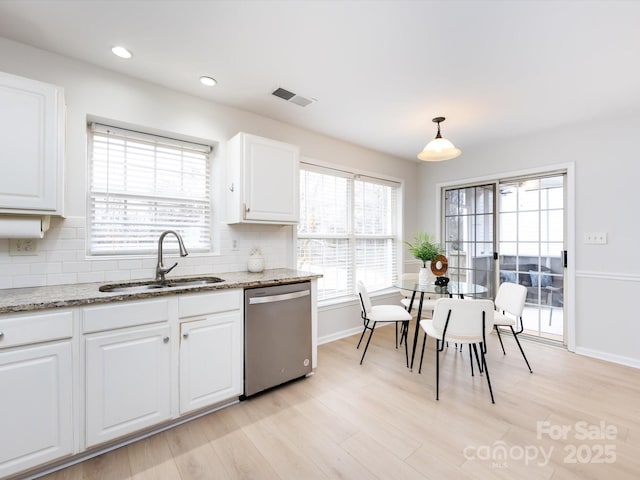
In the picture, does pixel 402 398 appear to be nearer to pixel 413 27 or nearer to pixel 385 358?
pixel 385 358

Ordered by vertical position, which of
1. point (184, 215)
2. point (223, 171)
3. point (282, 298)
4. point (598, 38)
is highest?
point (598, 38)

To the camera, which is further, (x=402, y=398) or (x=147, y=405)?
(x=402, y=398)

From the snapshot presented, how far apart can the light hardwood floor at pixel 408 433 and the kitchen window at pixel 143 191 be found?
4.88 feet

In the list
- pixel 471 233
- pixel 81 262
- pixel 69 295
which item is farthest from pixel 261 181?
pixel 471 233

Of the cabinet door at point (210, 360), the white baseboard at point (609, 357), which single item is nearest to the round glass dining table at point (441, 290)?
the white baseboard at point (609, 357)

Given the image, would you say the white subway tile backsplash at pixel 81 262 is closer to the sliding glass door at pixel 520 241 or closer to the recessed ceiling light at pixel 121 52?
the recessed ceiling light at pixel 121 52

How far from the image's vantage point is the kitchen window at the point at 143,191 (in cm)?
231

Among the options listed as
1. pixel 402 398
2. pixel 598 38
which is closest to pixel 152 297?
pixel 402 398

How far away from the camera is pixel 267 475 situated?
160cm

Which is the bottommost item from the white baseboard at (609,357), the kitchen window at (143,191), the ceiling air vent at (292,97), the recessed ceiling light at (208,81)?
the white baseboard at (609,357)

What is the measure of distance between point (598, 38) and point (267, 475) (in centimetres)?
330

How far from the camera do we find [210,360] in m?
2.11

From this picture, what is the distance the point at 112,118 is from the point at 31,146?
2.08 ft

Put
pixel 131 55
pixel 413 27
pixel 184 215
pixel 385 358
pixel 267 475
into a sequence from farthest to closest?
pixel 385 358 → pixel 184 215 → pixel 131 55 → pixel 413 27 → pixel 267 475
